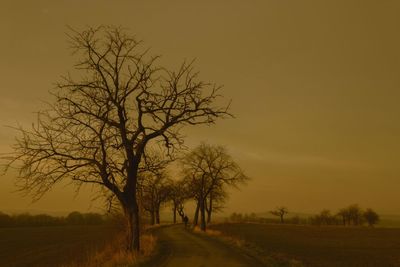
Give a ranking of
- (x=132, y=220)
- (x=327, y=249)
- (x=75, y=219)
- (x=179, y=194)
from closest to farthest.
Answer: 1. (x=132, y=220)
2. (x=327, y=249)
3. (x=179, y=194)
4. (x=75, y=219)

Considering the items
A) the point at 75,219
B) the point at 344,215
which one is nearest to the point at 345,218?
the point at 344,215

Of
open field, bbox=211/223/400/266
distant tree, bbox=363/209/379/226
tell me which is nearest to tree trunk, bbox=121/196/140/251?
open field, bbox=211/223/400/266

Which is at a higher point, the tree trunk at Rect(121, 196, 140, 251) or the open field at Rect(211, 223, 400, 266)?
the tree trunk at Rect(121, 196, 140, 251)

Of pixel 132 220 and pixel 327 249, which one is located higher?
pixel 132 220

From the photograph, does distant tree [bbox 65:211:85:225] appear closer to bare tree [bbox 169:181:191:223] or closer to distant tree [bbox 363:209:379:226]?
bare tree [bbox 169:181:191:223]

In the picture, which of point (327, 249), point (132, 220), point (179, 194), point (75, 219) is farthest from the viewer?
point (75, 219)

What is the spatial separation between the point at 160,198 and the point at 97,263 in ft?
259

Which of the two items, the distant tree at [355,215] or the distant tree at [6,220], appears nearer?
the distant tree at [6,220]

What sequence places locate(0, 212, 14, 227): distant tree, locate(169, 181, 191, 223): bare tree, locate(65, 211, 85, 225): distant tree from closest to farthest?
locate(169, 181, 191, 223): bare tree → locate(0, 212, 14, 227): distant tree → locate(65, 211, 85, 225): distant tree

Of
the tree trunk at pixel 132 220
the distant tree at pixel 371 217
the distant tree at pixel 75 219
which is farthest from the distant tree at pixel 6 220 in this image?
the distant tree at pixel 371 217

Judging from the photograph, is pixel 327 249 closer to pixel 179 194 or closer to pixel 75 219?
pixel 179 194

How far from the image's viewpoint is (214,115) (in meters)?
23.6

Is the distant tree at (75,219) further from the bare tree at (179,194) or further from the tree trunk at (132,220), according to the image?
the tree trunk at (132,220)

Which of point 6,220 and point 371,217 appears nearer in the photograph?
point 6,220
